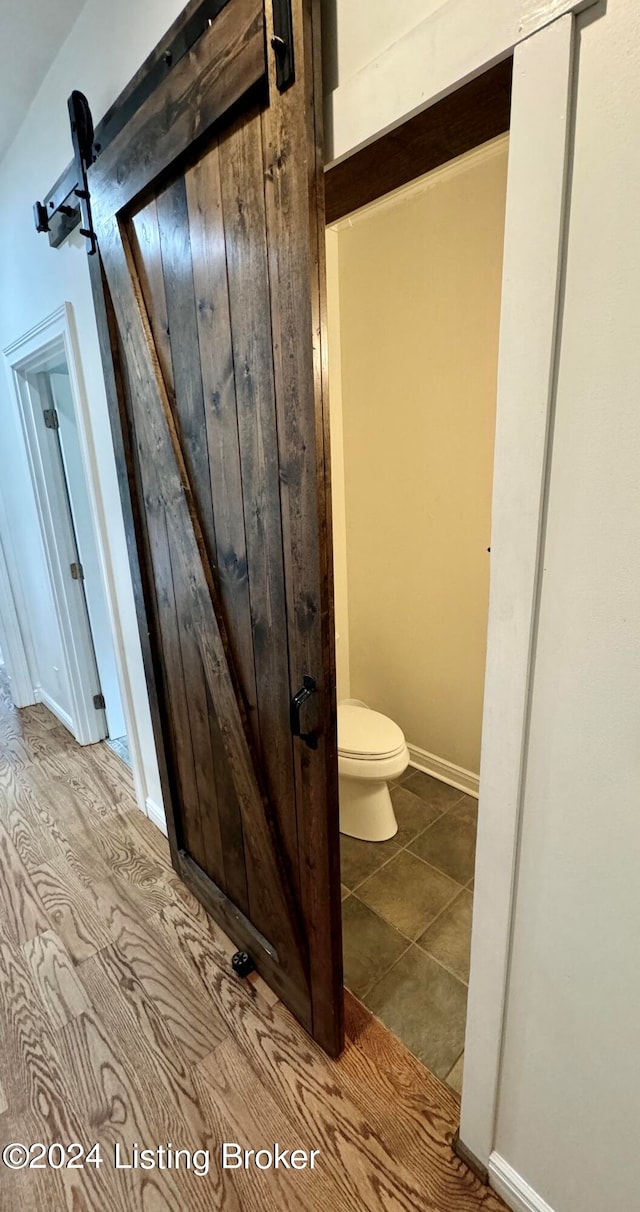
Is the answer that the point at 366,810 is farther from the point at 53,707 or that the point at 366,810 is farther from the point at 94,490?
the point at 53,707

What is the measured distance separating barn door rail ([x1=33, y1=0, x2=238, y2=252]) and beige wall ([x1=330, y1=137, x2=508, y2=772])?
1.07 m

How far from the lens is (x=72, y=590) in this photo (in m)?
2.66

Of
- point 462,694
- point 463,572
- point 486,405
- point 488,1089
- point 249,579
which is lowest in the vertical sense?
point 488,1089

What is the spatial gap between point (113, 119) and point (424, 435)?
4.40ft

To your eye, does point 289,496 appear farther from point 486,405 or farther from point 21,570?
point 21,570

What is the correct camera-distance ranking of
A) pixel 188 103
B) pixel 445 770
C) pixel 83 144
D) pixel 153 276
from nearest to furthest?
pixel 188 103 < pixel 153 276 < pixel 83 144 < pixel 445 770

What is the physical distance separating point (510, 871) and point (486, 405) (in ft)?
5.18

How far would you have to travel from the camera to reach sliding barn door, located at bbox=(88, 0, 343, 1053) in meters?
0.90

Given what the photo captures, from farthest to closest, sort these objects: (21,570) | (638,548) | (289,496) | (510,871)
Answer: (21,570), (289,496), (510,871), (638,548)

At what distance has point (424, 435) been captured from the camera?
2119 mm

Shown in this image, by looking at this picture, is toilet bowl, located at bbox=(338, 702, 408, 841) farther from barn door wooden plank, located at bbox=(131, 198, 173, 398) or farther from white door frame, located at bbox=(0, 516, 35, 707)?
white door frame, located at bbox=(0, 516, 35, 707)

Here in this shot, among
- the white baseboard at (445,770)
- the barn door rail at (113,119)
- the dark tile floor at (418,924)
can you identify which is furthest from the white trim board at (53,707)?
the barn door rail at (113,119)

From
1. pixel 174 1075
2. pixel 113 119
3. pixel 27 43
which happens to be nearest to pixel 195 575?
pixel 113 119

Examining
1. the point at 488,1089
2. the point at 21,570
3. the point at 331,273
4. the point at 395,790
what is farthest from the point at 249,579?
the point at 21,570
